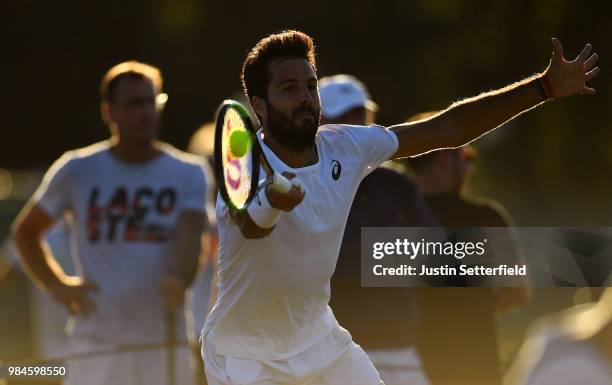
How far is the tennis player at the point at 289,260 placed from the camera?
469 cm

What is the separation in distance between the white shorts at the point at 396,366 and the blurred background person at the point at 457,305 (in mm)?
345

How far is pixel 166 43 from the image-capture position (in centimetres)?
1697

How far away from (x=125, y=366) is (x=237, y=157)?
306cm

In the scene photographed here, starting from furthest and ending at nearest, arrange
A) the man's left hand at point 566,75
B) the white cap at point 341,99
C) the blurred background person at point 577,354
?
the white cap at point 341,99, the man's left hand at point 566,75, the blurred background person at point 577,354

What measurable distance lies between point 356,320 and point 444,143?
1.79m

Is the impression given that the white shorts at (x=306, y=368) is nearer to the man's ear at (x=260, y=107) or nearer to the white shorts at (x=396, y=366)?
the man's ear at (x=260, y=107)

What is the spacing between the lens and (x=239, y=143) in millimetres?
4457

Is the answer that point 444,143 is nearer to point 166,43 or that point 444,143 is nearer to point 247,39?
point 247,39

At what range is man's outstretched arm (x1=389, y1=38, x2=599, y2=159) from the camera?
507 centimetres

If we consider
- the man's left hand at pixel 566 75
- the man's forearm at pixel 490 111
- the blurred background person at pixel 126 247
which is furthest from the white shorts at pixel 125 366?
the man's left hand at pixel 566 75

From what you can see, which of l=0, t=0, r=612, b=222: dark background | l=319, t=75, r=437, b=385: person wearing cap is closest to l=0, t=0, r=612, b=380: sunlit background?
l=0, t=0, r=612, b=222: dark background

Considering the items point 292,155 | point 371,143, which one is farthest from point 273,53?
point 371,143

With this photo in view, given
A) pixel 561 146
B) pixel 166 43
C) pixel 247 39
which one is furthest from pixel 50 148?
pixel 561 146

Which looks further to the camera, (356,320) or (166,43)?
(166,43)
